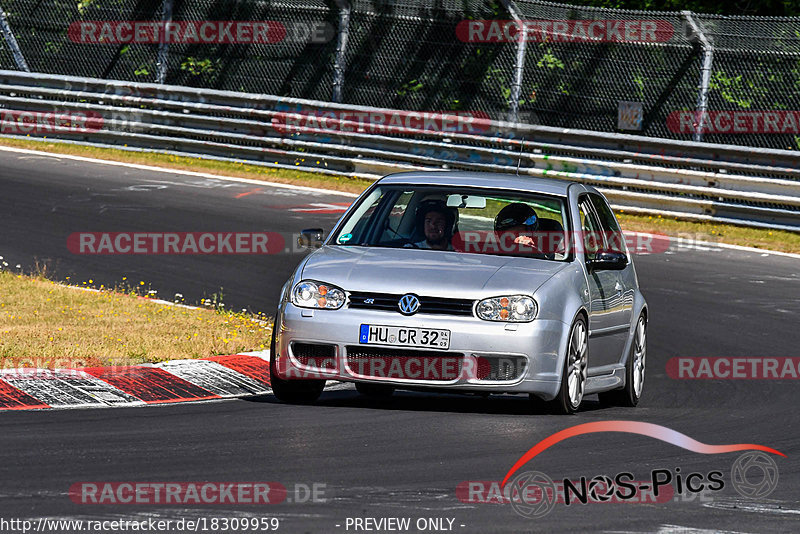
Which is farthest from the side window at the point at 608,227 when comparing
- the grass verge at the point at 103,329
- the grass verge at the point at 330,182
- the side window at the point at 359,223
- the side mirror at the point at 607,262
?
the grass verge at the point at 330,182

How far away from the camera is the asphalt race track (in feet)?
20.2

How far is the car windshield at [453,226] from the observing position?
377 inches

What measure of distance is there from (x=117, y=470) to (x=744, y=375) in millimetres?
5864

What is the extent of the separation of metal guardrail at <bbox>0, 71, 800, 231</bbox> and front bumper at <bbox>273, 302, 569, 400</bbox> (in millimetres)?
10905

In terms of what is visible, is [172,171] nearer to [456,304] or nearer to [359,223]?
Result: [359,223]

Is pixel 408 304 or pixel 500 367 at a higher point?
pixel 408 304

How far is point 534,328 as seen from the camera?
8.59m

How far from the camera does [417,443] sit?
305 inches

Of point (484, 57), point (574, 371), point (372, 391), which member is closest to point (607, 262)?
point (574, 371)

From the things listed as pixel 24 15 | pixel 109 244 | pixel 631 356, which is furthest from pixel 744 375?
pixel 24 15

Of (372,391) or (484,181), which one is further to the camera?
(484,181)

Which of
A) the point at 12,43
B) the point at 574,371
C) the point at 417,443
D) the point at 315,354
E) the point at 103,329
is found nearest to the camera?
the point at 417,443

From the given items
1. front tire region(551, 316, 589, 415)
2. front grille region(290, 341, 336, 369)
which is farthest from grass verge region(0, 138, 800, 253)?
front grille region(290, 341, 336, 369)

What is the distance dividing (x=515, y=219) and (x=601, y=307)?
2.63ft
